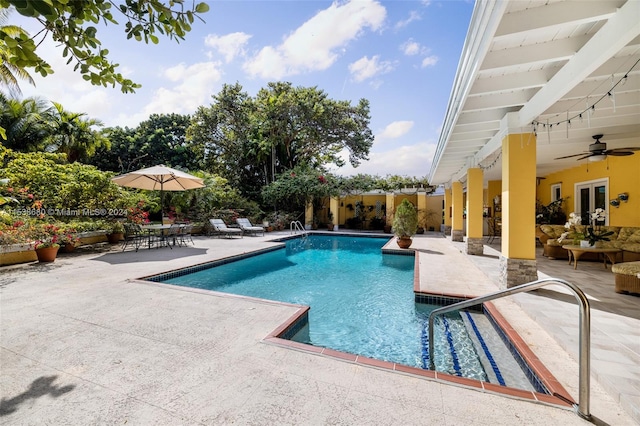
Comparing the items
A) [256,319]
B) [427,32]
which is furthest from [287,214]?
[256,319]

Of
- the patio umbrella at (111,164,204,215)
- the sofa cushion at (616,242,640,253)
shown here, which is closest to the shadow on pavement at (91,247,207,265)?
the patio umbrella at (111,164,204,215)

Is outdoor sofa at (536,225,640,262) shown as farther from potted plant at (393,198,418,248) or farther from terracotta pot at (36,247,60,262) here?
terracotta pot at (36,247,60,262)

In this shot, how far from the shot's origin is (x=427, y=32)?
6523 mm

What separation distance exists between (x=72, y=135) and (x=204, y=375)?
823 inches

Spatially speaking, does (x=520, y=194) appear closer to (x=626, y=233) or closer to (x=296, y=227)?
(x=626, y=233)

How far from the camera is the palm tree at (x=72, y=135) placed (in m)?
16.9

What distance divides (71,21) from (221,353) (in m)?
2.84

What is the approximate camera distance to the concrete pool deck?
2076mm

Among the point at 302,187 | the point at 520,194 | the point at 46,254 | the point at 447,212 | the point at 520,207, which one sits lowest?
the point at 46,254

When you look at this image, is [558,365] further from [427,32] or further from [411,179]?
[411,179]

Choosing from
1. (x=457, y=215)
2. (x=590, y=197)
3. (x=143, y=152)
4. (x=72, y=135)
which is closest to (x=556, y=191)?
(x=590, y=197)

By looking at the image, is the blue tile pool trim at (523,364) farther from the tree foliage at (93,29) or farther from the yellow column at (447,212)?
the yellow column at (447,212)

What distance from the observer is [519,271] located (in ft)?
16.8

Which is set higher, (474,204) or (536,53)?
(536,53)
